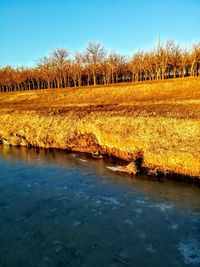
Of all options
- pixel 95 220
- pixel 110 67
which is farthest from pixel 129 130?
pixel 110 67

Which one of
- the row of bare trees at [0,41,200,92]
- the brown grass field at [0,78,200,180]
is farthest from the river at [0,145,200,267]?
the row of bare trees at [0,41,200,92]

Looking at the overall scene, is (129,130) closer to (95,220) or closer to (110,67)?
(95,220)

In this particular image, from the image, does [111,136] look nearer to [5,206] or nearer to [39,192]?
[39,192]

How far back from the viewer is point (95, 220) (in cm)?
1536

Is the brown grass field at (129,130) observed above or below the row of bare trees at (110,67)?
below

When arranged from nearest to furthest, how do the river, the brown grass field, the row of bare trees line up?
the river → the brown grass field → the row of bare trees

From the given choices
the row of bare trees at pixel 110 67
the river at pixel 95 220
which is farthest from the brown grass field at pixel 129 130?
the row of bare trees at pixel 110 67

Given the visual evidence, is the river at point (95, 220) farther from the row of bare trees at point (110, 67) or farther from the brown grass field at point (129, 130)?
the row of bare trees at point (110, 67)

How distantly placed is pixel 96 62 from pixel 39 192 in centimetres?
6565

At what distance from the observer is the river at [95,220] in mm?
12094

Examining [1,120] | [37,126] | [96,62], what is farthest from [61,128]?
[96,62]

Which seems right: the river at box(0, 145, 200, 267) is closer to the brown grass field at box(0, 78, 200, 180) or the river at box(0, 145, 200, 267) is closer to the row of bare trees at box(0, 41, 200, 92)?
the brown grass field at box(0, 78, 200, 180)

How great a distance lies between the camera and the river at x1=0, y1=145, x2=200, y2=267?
1209 cm

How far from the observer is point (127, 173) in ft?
74.4
